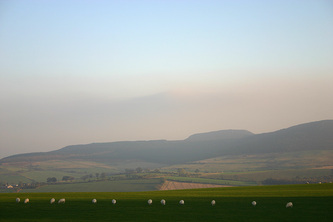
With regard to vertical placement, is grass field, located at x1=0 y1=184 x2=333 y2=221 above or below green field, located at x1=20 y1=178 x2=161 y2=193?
above

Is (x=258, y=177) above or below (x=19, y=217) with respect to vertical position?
below

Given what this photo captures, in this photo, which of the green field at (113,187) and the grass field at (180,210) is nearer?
the grass field at (180,210)

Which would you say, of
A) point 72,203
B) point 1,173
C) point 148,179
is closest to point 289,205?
point 72,203

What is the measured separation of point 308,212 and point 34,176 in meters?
163

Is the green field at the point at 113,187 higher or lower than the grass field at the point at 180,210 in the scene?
lower

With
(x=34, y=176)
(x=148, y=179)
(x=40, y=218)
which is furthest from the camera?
(x=34, y=176)

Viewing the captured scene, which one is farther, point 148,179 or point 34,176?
point 34,176

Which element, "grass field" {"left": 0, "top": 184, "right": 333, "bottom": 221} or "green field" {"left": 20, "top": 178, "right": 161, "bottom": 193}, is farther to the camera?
"green field" {"left": 20, "top": 178, "right": 161, "bottom": 193}

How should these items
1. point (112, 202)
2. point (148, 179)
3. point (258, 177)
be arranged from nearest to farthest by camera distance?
point (112, 202)
point (148, 179)
point (258, 177)

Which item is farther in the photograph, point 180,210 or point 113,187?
point 113,187

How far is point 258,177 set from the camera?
5172 inches

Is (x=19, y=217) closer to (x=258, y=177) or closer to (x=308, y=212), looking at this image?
(x=308, y=212)

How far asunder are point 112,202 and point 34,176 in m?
151

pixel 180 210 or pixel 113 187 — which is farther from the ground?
pixel 180 210
